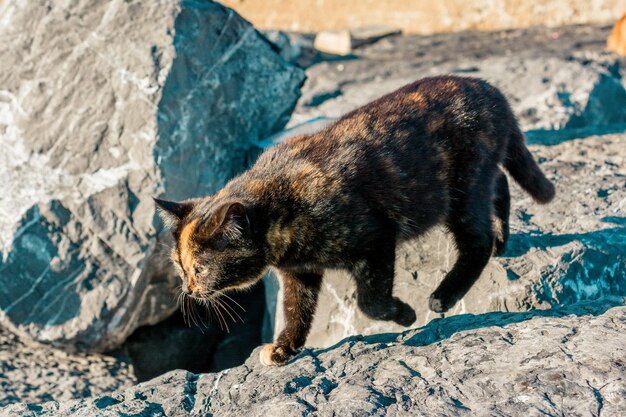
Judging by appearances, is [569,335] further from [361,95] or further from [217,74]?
[361,95]

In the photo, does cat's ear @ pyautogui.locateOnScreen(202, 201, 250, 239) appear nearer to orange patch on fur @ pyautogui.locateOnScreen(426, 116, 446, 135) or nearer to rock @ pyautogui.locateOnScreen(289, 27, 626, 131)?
orange patch on fur @ pyautogui.locateOnScreen(426, 116, 446, 135)

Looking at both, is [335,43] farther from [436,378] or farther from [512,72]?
[436,378]

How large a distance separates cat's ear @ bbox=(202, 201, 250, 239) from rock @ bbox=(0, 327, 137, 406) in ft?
6.82

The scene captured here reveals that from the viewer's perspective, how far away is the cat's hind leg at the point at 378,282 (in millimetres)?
4219

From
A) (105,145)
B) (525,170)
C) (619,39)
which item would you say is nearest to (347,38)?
(619,39)

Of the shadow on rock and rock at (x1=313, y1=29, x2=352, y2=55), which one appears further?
rock at (x1=313, y1=29, x2=352, y2=55)

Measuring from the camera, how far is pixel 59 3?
6262 millimetres

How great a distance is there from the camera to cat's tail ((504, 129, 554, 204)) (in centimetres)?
509

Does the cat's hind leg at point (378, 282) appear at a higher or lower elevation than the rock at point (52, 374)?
higher

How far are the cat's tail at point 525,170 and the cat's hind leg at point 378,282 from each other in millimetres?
1270

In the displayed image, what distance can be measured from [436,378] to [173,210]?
63.4 inches

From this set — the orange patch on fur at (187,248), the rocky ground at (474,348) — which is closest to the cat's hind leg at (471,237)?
the rocky ground at (474,348)

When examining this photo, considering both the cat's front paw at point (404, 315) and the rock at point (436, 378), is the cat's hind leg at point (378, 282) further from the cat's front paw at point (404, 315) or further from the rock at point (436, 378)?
the rock at point (436, 378)

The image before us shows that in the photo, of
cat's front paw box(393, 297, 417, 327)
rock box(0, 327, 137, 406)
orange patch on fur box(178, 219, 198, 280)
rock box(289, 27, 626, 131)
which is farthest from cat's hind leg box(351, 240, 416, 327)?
rock box(289, 27, 626, 131)
